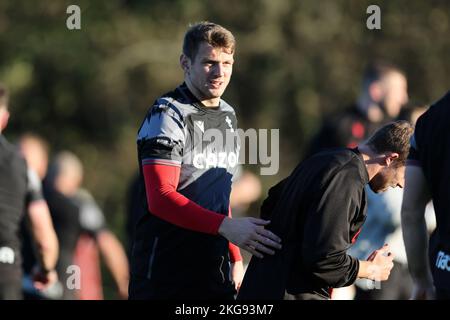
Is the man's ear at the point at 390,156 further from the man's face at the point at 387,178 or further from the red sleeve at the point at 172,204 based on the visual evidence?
the red sleeve at the point at 172,204

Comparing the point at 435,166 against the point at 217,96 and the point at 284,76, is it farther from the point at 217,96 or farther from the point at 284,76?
the point at 284,76

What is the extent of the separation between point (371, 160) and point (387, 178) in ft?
0.50

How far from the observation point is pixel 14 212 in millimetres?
7301

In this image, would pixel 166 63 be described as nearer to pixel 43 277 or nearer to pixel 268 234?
pixel 43 277

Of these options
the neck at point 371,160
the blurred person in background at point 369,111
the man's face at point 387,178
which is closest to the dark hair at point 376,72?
the blurred person in background at point 369,111

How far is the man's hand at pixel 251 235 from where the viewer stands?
5.05 meters

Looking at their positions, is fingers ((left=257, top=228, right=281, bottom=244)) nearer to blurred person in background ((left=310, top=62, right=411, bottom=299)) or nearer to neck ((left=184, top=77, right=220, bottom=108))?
neck ((left=184, top=77, right=220, bottom=108))

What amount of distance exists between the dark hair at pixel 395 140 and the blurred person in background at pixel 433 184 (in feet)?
0.48

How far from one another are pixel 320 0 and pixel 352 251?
12771 mm

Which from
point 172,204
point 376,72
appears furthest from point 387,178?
point 376,72

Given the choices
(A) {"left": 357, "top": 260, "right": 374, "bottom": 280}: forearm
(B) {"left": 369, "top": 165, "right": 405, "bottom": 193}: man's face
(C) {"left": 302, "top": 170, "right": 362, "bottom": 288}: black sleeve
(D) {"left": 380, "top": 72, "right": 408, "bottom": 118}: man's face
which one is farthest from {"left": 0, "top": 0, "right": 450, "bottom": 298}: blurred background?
(C) {"left": 302, "top": 170, "right": 362, "bottom": 288}: black sleeve

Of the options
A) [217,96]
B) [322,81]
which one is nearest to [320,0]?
[322,81]

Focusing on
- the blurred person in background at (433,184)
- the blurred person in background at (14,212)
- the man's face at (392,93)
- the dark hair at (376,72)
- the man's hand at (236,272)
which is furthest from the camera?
the dark hair at (376,72)

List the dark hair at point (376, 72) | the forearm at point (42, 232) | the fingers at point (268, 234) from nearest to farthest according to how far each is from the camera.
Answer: the fingers at point (268, 234) < the forearm at point (42, 232) < the dark hair at point (376, 72)
